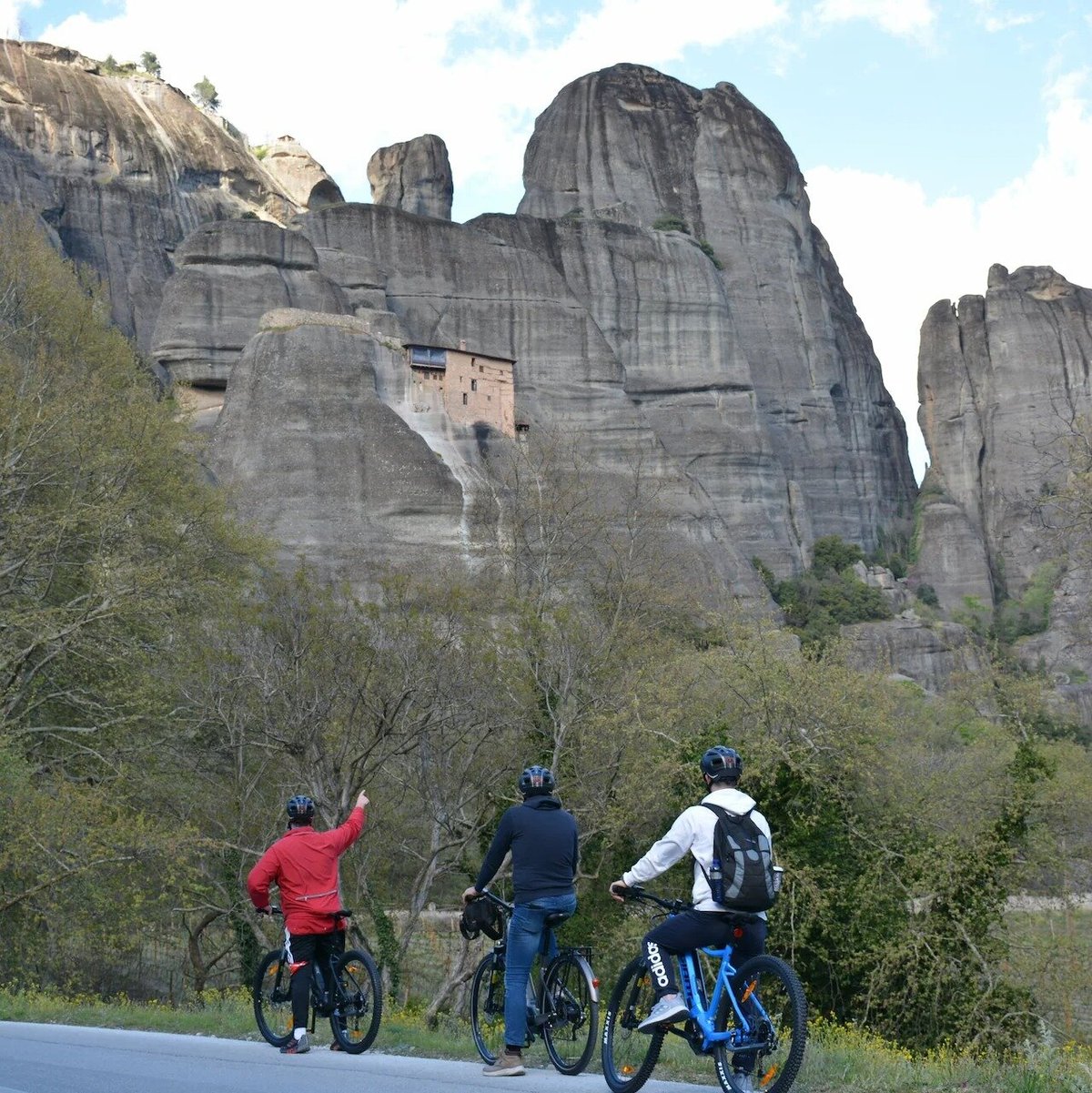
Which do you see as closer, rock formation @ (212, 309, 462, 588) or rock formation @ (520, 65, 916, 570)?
rock formation @ (212, 309, 462, 588)

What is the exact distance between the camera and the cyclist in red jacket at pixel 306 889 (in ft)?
29.7

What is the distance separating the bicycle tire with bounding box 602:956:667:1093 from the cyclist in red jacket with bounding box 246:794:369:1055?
2096mm

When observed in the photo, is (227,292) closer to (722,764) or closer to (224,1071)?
(224,1071)

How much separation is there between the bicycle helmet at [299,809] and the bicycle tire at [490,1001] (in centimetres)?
140

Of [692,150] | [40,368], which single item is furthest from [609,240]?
[40,368]

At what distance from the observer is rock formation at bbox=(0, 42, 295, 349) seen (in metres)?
77.2

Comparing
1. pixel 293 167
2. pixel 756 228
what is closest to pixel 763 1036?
pixel 756 228

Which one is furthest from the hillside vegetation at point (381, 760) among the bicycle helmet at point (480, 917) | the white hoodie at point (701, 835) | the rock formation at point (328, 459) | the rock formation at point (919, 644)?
the rock formation at point (919, 644)

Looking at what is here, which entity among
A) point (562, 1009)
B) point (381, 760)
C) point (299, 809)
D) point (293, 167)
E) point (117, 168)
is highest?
point (293, 167)

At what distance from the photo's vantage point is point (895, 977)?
1895 centimetres

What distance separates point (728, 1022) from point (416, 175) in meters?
88.4

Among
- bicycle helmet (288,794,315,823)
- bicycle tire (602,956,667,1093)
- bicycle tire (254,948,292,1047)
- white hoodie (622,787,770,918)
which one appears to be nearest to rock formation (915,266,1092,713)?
bicycle tire (254,948,292,1047)

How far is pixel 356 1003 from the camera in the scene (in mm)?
8875

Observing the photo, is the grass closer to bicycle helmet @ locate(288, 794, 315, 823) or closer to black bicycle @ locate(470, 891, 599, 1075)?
black bicycle @ locate(470, 891, 599, 1075)
